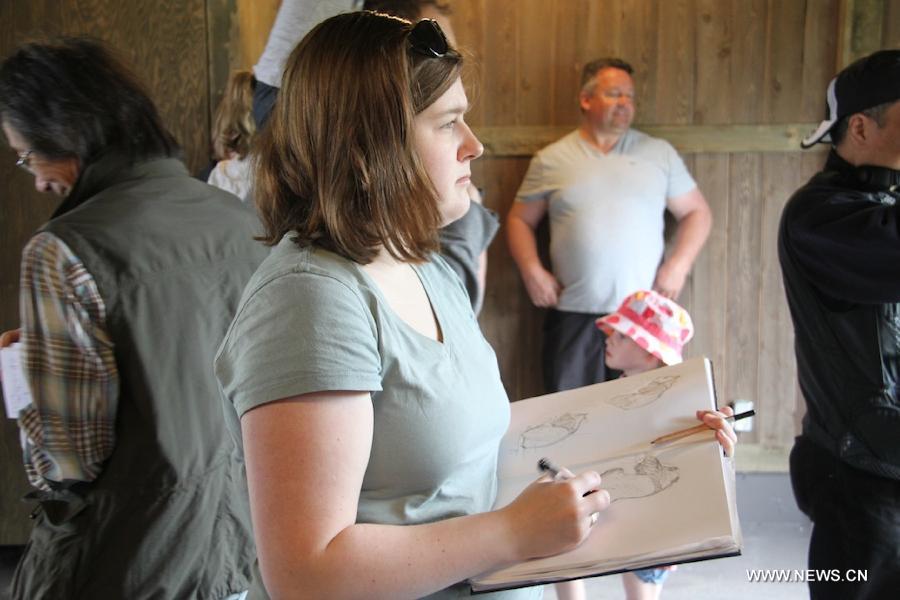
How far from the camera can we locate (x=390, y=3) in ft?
7.32

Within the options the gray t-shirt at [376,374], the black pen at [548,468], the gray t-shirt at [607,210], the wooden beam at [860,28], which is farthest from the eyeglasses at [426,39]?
the wooden beam at [860,28]

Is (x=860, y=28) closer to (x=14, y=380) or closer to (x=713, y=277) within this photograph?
(x=713, y=277)

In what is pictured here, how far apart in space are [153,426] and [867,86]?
165 centimetres

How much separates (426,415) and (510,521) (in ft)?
0.48

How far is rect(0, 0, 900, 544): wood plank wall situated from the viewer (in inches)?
138

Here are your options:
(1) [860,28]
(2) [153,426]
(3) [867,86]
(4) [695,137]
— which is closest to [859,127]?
(3) [867,86]

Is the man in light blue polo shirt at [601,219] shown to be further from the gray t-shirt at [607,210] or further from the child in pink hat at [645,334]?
the child in pink hat at [645,334]

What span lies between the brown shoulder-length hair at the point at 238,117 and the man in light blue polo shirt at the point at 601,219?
45.7 inches

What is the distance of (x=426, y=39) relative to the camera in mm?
1016

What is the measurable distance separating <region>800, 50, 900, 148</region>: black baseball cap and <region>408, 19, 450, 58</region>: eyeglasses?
130 centimetres

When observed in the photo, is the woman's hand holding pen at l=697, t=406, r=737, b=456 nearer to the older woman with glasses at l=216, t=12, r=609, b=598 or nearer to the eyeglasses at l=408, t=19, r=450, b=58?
the older woman with glasses at l=216, t=12, r=609, b=598

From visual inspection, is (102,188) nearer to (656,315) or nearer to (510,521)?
(510,521)

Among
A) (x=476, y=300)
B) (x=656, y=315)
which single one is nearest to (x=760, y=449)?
(x=656, y=315)

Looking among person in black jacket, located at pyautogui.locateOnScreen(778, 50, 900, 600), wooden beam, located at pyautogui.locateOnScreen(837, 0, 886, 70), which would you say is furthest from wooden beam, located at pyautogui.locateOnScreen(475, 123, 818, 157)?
person in black jacket, located at pyautogui.locateOnScreen(778, 50, 900, 600)
